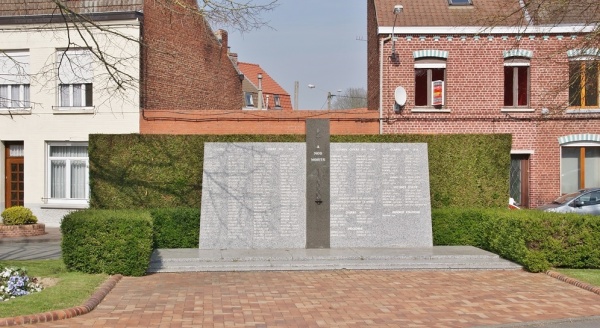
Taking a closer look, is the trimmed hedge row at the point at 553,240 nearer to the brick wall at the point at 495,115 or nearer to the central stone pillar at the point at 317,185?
the central stone pillar at the point at 317,185

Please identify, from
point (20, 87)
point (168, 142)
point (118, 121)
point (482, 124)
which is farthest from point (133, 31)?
point (482, 124)

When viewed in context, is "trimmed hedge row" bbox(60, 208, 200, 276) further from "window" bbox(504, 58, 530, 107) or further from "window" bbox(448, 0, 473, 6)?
"window" bbox(448, 0, 473, 6)

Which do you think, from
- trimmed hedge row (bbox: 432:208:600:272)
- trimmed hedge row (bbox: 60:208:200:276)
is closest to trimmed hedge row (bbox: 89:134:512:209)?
trimmed hedge row (bbox: 432:208:600:272)

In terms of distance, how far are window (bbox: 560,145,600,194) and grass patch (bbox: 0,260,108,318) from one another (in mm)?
17582

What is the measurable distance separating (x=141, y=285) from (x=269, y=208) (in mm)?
3977

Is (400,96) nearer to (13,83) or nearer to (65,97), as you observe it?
(65,97)

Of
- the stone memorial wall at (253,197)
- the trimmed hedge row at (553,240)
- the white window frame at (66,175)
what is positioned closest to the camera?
the trimmed hedge row at (553,240)

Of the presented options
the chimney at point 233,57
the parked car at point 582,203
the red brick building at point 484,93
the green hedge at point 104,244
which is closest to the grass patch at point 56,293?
the green hedge at point 104,244

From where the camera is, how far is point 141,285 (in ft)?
37.6

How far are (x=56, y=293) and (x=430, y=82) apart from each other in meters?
16.7

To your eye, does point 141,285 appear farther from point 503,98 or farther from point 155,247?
point 503,98

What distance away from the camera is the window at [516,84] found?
23.9 meters

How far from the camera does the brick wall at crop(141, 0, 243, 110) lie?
24141 millimetres

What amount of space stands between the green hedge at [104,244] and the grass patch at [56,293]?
256 mm
